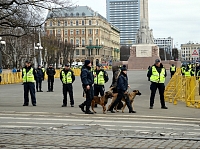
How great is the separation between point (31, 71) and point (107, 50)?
153m

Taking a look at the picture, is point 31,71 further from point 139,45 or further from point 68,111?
point 139,45

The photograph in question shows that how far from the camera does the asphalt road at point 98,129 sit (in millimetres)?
8898

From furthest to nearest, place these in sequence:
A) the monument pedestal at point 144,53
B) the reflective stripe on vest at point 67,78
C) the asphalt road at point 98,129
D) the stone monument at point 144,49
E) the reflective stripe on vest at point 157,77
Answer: the stone monument at point 144,49 → the monument pedestal at point 144,53 → the reflective stripe on vest at point 67,78 → the reflective stripe on vest at point 157,77 → the asphalt road at point 98,129

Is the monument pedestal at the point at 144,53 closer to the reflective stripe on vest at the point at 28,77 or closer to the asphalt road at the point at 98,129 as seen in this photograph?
the reflective stripe on vest at the point at 28,77

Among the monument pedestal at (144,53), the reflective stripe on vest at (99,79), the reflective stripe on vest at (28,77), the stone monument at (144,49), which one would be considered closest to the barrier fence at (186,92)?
the reflective stripe on vest at (99,79)

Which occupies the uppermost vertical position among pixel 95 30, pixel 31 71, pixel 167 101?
pixel 95 30

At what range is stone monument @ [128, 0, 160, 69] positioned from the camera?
3255 inches

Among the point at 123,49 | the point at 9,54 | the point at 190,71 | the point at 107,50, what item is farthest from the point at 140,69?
the point at 123,49

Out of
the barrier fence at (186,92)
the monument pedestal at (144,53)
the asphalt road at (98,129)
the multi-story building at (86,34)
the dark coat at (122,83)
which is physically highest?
the multi-story building at (86,34)

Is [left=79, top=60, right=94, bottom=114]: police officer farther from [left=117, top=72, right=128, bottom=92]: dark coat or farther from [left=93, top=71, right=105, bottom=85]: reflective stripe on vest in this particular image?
[left=93, top=71, right=105, bottom=85]: reflective stripe on vest

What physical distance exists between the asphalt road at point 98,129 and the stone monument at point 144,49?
67.3m

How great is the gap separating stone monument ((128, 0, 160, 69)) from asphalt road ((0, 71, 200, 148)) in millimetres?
67324

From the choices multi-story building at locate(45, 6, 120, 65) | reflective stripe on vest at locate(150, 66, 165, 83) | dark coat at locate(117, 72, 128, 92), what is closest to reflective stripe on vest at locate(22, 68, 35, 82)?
dark coat at locate(117, 72, 128, 92)

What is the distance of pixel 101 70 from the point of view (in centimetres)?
1725
